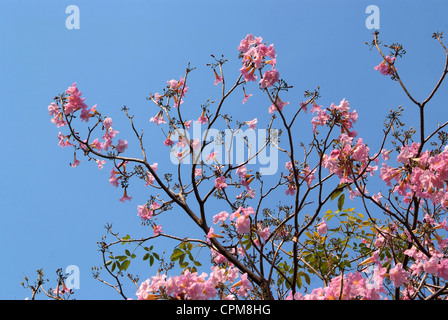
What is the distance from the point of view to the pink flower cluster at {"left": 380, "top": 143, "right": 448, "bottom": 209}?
298cm

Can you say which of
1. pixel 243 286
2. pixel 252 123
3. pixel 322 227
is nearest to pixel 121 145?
pixel 252 123

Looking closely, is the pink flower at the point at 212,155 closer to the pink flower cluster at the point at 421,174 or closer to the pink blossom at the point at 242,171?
the pink blossom at the point at 242,171

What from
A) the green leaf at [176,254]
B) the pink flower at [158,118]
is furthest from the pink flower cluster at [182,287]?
the pink flower at [158,118]

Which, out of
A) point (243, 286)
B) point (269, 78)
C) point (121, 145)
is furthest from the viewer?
point (121, 145)

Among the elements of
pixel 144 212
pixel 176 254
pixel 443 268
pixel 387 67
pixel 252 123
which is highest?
pixel 387 67

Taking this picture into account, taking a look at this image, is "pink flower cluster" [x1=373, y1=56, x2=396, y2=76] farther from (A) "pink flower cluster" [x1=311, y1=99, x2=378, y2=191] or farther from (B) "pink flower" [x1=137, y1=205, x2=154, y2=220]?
(B) "pink flower" [x1=137, y1=205, x2=154, y2=220]

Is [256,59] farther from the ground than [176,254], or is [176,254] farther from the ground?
[256,59]

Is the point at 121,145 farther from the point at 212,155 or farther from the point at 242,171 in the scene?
the point at 242,171

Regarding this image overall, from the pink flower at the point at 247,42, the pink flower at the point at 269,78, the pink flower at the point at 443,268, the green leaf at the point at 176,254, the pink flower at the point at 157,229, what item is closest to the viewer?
the pink flower at the point at 443,268

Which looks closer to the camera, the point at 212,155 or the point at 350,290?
the point at 350,290

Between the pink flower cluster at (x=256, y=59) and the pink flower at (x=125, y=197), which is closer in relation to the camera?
the pink flower cluster at (x=256, y=59)

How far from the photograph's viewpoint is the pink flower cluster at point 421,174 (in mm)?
2977

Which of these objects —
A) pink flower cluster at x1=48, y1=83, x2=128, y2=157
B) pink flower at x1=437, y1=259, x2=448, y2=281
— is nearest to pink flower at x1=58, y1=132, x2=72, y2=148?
pink flower cluster at x1=48, y1=83, x2=128, y2=157

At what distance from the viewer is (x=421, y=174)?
3074 millimetres
